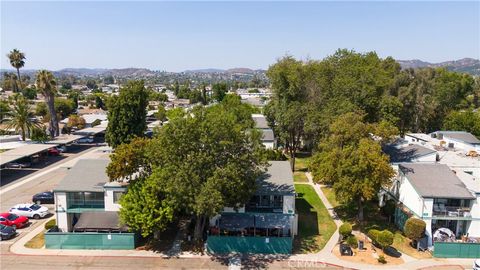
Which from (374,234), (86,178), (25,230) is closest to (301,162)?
(374,234)

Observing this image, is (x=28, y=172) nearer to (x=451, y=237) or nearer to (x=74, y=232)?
(x=74, y=232)

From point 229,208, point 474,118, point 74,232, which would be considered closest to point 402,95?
point 474,118

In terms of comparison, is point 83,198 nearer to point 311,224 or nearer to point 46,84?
point 311,224

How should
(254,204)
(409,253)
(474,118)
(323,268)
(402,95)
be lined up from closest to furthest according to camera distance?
(323,268), (409,253), (254,204), (402,95), (474,118)

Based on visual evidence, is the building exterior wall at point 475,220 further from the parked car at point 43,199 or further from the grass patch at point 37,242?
the parked car at point 43,199

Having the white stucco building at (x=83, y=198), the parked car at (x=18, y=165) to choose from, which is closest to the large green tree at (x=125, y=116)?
the parked car at (x=18, y=165)

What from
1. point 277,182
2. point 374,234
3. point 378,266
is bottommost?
point 378,266

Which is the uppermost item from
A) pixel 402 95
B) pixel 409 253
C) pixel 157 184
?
pixel 402 95

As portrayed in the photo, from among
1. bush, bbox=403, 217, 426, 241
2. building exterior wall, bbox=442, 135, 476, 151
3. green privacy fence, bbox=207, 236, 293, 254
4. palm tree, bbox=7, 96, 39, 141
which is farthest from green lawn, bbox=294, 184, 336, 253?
palm tree, bbox=7, 96, 39, 141
